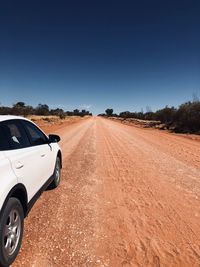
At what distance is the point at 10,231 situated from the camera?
2885 mm

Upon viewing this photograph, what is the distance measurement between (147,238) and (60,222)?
1500 mm

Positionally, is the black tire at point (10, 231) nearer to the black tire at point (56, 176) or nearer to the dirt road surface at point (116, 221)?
the dirt road surface at point (116, 221)

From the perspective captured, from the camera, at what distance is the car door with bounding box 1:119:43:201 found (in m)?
3.09

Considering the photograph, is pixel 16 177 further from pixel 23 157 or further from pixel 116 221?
pixel 116 221

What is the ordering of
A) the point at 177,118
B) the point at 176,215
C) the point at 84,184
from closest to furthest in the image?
the point at 176,215 → the point at 84,184 → the point at 177,118

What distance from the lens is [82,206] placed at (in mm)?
4789

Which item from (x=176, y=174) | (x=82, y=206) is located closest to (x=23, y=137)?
(x=82, y=206)

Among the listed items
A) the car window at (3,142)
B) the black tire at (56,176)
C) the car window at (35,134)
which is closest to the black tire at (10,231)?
the car window at (3,142)

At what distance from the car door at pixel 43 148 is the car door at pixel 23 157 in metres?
0.16

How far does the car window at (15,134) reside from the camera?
3.26m

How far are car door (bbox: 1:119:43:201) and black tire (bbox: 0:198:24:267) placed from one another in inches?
14.8

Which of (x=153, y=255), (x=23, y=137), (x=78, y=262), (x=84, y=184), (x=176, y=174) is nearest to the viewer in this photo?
(x=78, y=262)

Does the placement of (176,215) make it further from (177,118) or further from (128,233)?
(177,118)

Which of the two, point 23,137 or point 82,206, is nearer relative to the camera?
point 23,137
